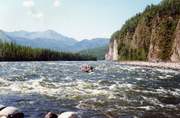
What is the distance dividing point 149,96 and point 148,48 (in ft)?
504

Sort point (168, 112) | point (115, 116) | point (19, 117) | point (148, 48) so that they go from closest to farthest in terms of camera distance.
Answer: point (19, 117)
point (115, 116)
point (168, 112)
point (148, 48)

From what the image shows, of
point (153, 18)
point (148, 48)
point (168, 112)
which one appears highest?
point (153, 18)

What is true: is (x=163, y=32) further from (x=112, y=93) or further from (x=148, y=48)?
(x=112, y=93)

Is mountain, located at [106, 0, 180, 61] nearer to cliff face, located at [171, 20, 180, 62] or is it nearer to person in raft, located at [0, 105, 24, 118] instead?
cliff face, located at [171, 20, 180, 62]

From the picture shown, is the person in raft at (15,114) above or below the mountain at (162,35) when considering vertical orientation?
below

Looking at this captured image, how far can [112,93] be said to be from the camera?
141 ft

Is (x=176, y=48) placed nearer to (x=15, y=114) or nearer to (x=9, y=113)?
(x=15, y=114)

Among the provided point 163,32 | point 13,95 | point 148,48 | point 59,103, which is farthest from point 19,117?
point 148,48

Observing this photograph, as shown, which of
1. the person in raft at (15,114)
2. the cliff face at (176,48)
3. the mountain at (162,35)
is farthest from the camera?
the mountain at (162,35)

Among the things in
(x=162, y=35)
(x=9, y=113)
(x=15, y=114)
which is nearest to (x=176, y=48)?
(x=162, y=35)

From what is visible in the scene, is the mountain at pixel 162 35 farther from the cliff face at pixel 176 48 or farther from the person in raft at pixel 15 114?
the person in raft at pixel 15 114

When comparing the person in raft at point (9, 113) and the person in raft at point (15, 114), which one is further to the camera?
the person in raft at point (9, 113)

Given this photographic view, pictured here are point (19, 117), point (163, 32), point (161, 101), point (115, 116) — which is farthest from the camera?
point (163, 32)

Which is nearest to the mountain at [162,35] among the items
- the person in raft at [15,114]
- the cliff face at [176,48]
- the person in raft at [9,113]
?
the cliff face at [176,48]
